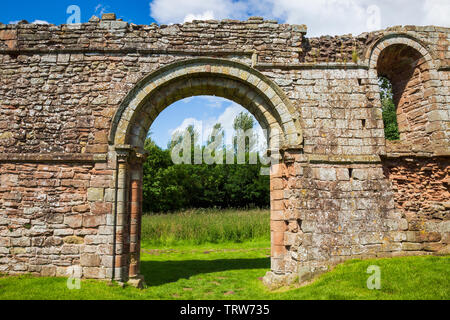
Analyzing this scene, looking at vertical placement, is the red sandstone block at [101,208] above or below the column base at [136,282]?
above

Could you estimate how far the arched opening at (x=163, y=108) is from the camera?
6.31m

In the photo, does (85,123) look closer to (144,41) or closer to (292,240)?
(144,41)

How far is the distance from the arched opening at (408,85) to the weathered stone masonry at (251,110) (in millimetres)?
53

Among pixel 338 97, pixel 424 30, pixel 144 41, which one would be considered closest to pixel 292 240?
pixel 338 97

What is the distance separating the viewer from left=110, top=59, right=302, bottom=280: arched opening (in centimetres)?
631

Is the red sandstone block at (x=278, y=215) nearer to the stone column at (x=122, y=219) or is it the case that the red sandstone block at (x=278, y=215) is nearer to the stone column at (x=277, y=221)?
the stone column at (x=277, y=221)

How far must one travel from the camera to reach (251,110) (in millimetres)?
7309

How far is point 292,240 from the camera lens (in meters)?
6.24

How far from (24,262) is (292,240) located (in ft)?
18.6

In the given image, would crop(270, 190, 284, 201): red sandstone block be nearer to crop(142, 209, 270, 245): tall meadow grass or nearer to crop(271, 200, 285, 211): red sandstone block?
crop(271, 200, 285, 211): red sandstone block

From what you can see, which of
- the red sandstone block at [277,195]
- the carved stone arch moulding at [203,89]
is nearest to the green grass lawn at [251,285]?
the red sandstone block at [277,195]

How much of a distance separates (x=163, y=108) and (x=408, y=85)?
6435 mm

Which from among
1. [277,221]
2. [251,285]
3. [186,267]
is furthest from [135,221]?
[277,221]

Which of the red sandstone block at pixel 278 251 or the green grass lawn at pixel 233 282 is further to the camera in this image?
the red sandstone block at pixel 278 251
